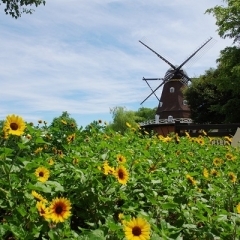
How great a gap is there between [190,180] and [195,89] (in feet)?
88.7

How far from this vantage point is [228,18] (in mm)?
20188

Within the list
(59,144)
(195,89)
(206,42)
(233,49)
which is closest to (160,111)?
(206,42)

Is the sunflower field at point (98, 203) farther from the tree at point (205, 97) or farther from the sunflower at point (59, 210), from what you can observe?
the tree at point (205, 97)

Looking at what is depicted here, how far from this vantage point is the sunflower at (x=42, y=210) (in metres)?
1.49

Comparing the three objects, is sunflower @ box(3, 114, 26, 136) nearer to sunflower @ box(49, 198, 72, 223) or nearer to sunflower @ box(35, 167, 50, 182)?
sunflower @ box(35, 167, 50, 182)

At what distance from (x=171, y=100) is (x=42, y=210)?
4271 centimetres

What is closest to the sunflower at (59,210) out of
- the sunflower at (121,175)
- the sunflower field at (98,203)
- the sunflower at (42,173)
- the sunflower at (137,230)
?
the sunflower field at (98,203)

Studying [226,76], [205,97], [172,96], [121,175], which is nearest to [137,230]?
[121,175]

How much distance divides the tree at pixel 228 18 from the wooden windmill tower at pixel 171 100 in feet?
56.4

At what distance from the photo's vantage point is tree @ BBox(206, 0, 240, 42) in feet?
64.9

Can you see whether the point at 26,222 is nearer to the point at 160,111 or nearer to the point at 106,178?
the point at 106,178

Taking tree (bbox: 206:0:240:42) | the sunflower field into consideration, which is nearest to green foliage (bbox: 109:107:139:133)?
tree (bbox: 206:0:240:42)

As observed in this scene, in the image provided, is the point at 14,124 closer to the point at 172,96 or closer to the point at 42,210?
the point at 42,210

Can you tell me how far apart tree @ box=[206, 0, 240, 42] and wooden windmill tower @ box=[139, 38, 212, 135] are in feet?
56.4
